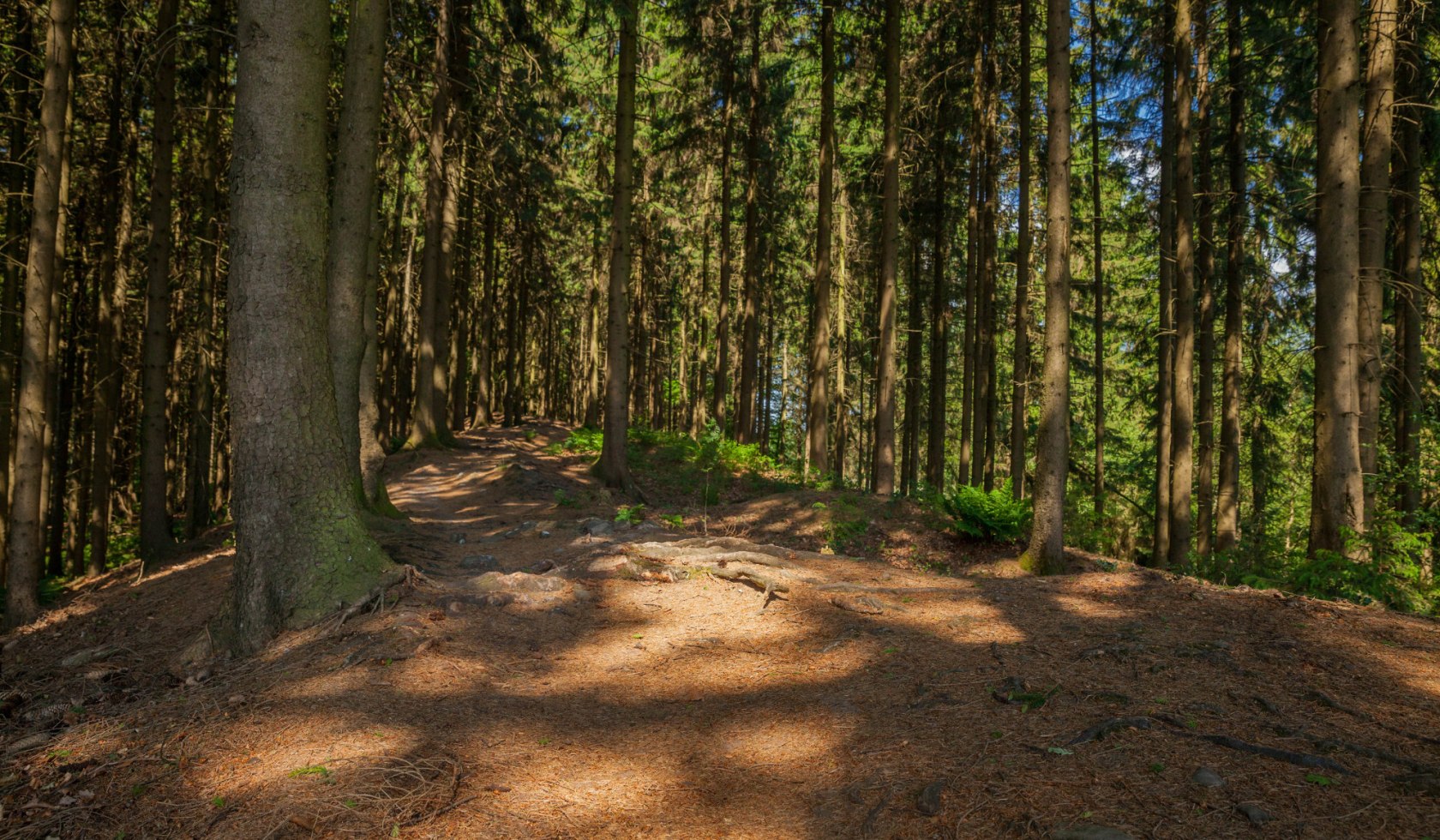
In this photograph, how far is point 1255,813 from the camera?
2.85 meters

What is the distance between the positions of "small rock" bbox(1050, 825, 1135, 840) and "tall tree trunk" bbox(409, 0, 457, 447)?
51.6ft

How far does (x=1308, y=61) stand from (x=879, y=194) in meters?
8.70

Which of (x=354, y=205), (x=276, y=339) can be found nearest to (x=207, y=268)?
(x=354, y=205)

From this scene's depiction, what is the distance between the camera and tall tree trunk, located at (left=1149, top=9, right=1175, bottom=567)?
13953 millimetres

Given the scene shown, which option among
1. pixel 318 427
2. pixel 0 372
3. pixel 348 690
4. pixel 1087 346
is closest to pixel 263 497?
pixel 318 427

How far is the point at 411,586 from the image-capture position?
6109 mm

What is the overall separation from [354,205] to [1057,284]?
8533 millimetres

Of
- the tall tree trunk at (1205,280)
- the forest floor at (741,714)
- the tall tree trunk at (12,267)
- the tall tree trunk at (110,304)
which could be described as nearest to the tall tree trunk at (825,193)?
the tall tree trunk at (1205,280)

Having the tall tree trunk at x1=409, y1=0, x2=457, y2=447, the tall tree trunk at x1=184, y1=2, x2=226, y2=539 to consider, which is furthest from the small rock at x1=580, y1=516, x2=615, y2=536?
the tall tree trunk at x1=409, y1=0, x2=457, y2=447

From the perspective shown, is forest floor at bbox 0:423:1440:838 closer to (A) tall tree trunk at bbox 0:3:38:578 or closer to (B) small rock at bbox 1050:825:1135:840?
(B) small rock at bbox 1050:825:1135:840

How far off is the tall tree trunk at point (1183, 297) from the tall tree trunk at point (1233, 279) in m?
1.06

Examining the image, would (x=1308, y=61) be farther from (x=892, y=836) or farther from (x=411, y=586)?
(x=411, y=586)

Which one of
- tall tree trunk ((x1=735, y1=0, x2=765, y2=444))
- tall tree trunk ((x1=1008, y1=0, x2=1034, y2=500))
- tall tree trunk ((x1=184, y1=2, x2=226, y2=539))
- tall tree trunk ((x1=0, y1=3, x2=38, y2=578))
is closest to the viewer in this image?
tall tree trunk ((x1=0, y1=3, x2=38, y2=578))

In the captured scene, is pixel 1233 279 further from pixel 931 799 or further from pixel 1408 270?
pixel 931 799
